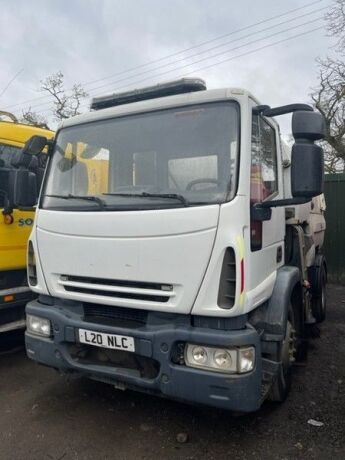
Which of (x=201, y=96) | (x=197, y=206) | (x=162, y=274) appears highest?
(x=201, y=96)

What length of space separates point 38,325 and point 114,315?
724mm

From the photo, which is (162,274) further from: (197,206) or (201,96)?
(201,96)

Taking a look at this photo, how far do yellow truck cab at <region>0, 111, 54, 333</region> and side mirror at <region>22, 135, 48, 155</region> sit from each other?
442 mm

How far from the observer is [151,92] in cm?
338

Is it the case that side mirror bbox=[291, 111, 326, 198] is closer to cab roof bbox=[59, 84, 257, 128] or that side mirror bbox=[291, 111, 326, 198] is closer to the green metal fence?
cab roof bbox=[59, 84, 257, 128]

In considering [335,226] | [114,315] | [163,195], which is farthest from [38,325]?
[335,226]

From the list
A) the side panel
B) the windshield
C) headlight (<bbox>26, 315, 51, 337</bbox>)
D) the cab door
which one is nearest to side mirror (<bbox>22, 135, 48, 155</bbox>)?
the windshield

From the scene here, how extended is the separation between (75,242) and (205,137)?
1.23m

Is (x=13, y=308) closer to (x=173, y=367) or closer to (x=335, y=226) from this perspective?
(x=173, y=367)

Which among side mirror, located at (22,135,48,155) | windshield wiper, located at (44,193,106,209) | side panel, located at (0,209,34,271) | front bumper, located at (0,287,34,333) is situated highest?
side mirror, located at (22,135,48,155)

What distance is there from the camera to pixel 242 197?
267cm

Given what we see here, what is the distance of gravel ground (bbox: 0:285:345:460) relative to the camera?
2893 millimetres

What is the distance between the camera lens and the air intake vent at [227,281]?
259 cm

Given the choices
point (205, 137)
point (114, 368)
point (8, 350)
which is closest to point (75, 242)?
point (114, 368)
